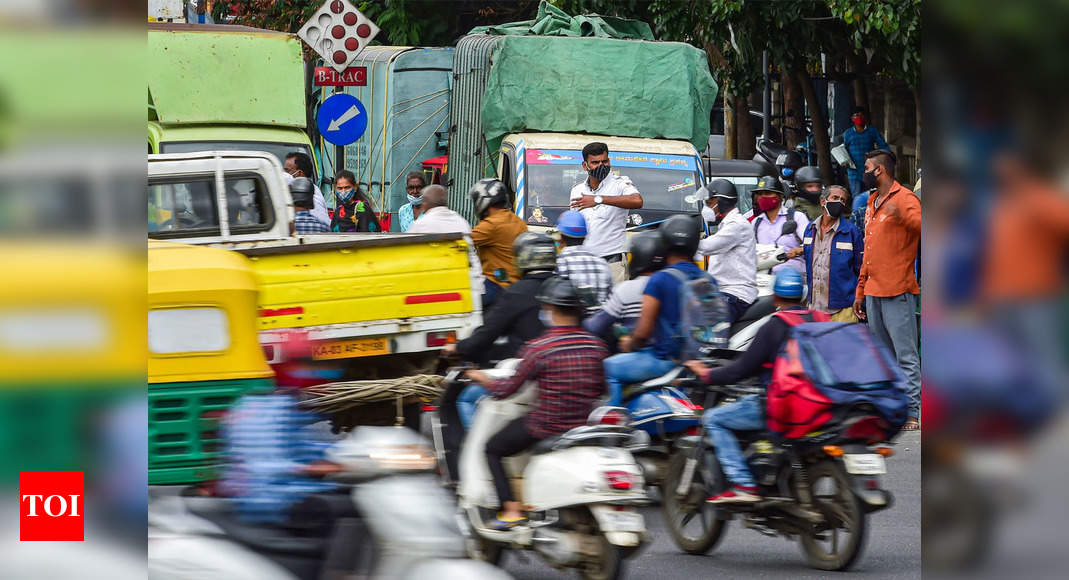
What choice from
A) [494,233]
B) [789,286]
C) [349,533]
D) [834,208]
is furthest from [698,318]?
[834,208]

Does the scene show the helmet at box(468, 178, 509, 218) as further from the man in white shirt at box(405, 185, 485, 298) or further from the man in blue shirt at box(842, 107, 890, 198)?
the man in blue shirt at box(842, 107, 890, 198)

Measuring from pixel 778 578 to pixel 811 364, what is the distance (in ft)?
3.41

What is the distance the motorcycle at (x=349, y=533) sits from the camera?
3.86 metres

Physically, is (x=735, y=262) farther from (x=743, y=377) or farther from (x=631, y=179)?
(x=631, y=179)

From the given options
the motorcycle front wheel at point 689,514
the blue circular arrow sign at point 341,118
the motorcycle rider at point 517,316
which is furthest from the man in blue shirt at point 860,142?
the motorcycle rider at point 517,316

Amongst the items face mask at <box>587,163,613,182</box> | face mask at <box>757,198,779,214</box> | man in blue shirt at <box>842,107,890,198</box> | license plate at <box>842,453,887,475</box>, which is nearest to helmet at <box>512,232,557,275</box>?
license plate at <box>842,453,887,475</box>

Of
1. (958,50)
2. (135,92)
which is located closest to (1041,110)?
(958,50)

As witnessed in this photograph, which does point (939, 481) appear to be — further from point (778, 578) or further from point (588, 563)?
point (778, 578)

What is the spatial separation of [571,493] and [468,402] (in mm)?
1448

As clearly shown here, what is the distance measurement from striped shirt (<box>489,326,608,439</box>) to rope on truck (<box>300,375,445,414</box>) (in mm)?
2148

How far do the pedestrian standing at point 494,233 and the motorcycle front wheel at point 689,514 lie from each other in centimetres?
267

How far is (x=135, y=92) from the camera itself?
2148 mm

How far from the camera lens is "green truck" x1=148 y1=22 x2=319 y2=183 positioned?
51.2ft

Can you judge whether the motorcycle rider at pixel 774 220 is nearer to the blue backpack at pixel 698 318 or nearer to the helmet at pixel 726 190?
the helmet at pixel 726 190
